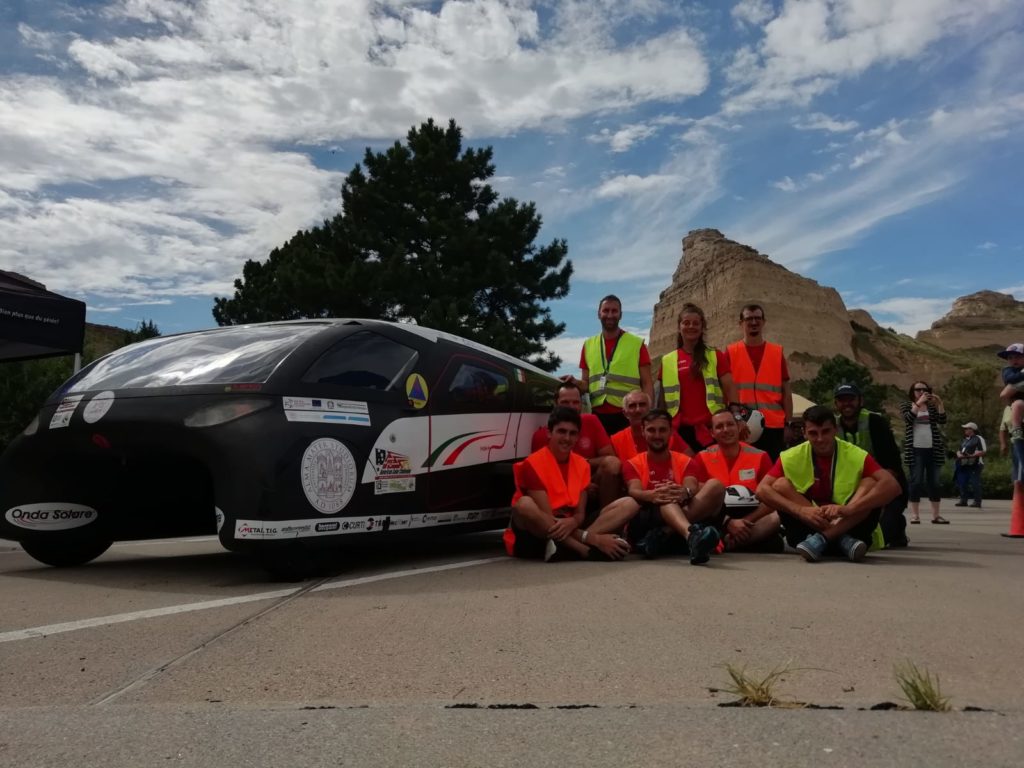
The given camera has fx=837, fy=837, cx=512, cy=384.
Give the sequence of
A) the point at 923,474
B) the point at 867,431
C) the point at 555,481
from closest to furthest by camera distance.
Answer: the point at 555,481 → the point at 867,431 → the point at 923,474

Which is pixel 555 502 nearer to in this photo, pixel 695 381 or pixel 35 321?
pixel 695 381

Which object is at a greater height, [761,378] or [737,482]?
[761,378]

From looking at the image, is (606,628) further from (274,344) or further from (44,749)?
(274,344)

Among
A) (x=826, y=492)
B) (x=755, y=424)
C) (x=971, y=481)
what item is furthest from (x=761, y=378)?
(x=971, y=481)

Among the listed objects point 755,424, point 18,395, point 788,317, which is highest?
point 788,317

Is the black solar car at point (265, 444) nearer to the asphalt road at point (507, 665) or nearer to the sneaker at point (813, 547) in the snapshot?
the asphalt road at point (507, 665)

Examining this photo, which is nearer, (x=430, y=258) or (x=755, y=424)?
(x=755, y=424)

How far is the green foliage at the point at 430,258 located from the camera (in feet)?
90.6

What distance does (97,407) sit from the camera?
4723 mm

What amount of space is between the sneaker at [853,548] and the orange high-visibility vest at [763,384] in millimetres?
1498

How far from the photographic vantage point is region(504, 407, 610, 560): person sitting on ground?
17.7 feet

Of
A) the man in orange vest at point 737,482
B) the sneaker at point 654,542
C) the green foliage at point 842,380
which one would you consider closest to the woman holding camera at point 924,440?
the man in orange vest at point 737,482

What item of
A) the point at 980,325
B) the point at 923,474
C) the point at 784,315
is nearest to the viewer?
the point at 923,474

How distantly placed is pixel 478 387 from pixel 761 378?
2.30m
